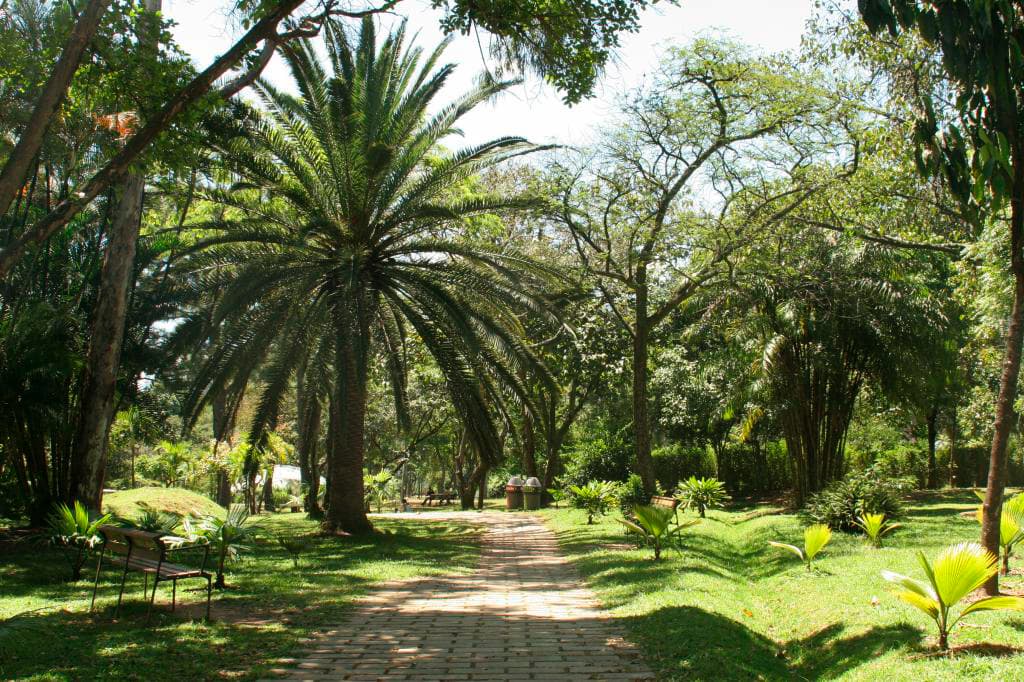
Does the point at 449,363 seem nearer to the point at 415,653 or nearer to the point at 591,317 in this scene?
the point at 415,653

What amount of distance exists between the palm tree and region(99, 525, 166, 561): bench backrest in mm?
4230

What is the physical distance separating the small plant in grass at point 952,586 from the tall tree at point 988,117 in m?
1.24

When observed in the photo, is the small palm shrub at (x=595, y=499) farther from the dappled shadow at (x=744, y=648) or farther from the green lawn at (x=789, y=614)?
the dappled shadow at (x=744, y=648)

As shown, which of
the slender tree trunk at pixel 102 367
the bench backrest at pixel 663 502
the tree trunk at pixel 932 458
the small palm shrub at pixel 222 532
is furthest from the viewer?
the tree trunk at pixel 932 458

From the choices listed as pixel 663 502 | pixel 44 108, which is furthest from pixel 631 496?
pixel 44 108

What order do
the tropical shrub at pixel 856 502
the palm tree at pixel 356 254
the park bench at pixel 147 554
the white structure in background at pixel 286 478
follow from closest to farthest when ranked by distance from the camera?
the park bench at pixel 147 554 < the palm tree at pixel 356 254 < the tropical shrub at pixel 856 502 < the white structure in background at pixel 286 478

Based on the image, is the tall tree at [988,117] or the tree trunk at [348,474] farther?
the tree trunk at [348,474]

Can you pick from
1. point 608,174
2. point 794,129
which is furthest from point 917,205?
point 608,174

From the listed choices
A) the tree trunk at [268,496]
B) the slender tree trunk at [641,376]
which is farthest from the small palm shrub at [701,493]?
the tree trunk at [268,496]

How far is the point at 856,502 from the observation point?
13.8 meters

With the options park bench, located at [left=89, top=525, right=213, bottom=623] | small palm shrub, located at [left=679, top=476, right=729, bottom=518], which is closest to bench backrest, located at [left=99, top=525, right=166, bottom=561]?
park bench, located at [left=89, top=525, right=213, bottom=623]

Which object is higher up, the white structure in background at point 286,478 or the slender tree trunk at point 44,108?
the slender tree trunk at point 44,108

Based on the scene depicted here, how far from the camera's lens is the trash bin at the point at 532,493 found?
2702 cm

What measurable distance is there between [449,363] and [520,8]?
6577 mm
